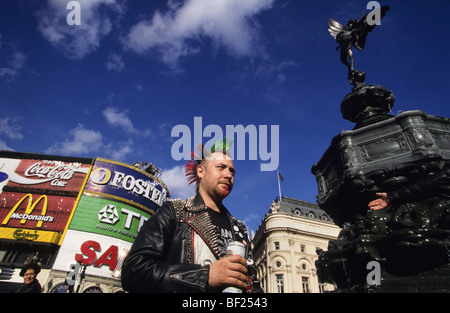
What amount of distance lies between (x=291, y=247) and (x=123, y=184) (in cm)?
2513

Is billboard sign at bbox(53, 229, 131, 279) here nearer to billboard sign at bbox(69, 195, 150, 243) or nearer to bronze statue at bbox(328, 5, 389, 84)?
billboard sign at bbox(69, 195, 150, 243)

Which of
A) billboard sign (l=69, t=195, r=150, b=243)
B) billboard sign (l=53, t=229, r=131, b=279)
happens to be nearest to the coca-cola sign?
billboard sign (l=69, t=195, r=150, b=243)

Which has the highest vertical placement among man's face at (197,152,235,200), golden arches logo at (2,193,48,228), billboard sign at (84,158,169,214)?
billboard sign at (84,158,169,214)

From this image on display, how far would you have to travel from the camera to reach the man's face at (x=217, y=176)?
260 cm

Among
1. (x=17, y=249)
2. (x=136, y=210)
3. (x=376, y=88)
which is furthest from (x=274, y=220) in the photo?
(x=376, y=88)

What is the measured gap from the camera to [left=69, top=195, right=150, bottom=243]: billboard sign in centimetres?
2594

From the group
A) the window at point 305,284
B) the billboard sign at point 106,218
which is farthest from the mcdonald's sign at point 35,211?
the window at point 305,284

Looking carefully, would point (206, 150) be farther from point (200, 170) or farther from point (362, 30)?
point (362, 30)

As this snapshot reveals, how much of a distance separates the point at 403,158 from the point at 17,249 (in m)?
33.0

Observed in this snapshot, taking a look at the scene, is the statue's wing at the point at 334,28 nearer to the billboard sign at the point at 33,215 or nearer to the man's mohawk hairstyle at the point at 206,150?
the man's mohawk hairstyle at the point at 206,150

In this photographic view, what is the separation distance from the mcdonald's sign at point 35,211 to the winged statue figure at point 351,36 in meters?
29.6

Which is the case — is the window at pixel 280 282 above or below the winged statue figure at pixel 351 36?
below

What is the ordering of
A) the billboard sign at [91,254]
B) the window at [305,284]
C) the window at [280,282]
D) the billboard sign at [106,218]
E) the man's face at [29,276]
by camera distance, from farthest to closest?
the window at [305,284] → the window at [280,282] → the billboard sign at [106,218] → the billboard sign at [91,254] → the man's face at [29,276]

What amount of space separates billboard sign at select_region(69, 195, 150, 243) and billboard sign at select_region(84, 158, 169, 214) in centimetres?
87
